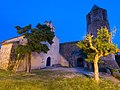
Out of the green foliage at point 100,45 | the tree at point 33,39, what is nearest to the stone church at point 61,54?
the tree at point 33,39

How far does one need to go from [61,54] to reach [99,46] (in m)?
21.7

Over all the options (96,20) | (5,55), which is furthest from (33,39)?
(96,20)

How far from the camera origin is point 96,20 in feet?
126

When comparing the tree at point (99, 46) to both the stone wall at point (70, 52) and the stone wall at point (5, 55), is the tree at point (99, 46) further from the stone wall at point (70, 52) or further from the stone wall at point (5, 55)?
the stone wall at point (70, 52)

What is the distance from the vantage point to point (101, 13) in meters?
39.3

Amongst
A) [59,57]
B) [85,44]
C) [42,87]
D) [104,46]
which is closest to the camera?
[42,87]

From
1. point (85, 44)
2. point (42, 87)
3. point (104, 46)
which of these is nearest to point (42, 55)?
point (85, 44)

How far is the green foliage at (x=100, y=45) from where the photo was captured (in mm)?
16891

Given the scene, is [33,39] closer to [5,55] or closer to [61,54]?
[5,55]

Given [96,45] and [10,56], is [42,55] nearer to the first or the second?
[10,56]

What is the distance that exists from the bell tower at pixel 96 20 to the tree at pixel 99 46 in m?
20.0

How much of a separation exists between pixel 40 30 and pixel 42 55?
783 cm

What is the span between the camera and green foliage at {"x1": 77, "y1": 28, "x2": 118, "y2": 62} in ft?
55.4

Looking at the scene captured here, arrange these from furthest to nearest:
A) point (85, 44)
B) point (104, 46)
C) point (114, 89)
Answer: point (85, 44)
point (104, 46)
point (114, 89)
